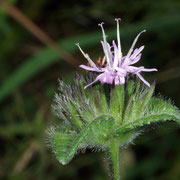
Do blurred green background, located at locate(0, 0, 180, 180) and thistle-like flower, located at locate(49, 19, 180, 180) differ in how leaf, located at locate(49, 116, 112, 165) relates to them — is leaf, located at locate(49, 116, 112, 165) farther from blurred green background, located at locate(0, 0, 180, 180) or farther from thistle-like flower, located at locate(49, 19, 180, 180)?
blurred green background, located at locate(0, 0, 180, 180)

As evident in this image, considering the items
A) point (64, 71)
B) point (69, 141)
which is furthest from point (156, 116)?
point (64, 71)

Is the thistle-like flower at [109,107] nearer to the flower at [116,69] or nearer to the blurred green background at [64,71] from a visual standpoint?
the flower at [116,69]

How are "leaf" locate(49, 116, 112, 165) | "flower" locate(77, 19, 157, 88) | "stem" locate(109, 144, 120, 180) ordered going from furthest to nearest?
"flower" locate(77, 19, 157, 88) < "stem" locate(109, 144, 120, 180) < "leaf" locate(49, 116, 112, 165)

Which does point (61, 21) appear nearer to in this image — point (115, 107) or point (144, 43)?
point (144, 43)

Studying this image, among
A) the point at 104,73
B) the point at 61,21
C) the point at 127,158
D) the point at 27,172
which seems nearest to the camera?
the point at 104,73

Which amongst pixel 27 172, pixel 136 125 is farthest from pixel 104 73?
pixel 27 172

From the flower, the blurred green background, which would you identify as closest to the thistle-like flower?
the flower

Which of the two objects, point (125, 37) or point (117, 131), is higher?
point (125, 37)

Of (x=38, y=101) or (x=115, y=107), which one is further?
(x=38, y=101)
